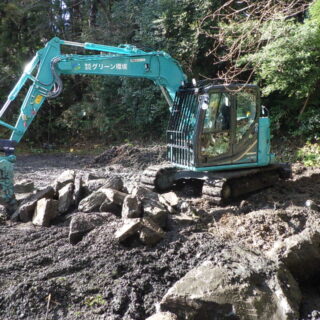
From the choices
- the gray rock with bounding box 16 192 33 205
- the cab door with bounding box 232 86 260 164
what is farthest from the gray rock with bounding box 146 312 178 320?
the cab door with bounding box 232 86 260 164

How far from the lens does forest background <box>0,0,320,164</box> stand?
30.0 ft

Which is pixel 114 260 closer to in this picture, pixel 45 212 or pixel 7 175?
pixel 45 212

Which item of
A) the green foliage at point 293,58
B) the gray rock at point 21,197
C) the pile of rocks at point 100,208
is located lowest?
the gray rock at point 21,197

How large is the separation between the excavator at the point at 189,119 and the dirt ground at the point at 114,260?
578 millimetres

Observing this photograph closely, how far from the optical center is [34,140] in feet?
47.3

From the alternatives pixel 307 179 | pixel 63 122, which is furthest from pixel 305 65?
pixel 63 122

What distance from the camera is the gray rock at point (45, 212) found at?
Result: 474 cm

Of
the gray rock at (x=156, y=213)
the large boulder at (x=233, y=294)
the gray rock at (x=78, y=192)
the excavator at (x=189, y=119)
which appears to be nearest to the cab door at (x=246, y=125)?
the excavator at (x=189, y=119)

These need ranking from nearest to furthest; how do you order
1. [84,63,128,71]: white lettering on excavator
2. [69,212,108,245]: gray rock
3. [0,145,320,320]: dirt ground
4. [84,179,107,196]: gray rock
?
1. [0,145,320,320]: dirt ground
2. [69,212,108,245]: gray rock
3. [84,63,128,71]: white lettering on excavator
4. [84,179,107,196]: gray rock

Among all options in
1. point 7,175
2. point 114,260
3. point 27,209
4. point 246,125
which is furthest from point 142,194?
point 246,125

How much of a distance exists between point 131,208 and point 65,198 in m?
1.13

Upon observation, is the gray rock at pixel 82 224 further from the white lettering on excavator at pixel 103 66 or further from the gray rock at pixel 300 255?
the white lettering on excavator at pixel 103 66

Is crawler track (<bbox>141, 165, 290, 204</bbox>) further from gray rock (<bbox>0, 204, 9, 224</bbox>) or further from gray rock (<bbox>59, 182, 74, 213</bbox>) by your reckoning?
gray rock (<bbox>0, 204, 9, 224</bbox>)

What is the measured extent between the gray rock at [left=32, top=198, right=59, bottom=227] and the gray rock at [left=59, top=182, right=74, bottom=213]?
11 centimetres
